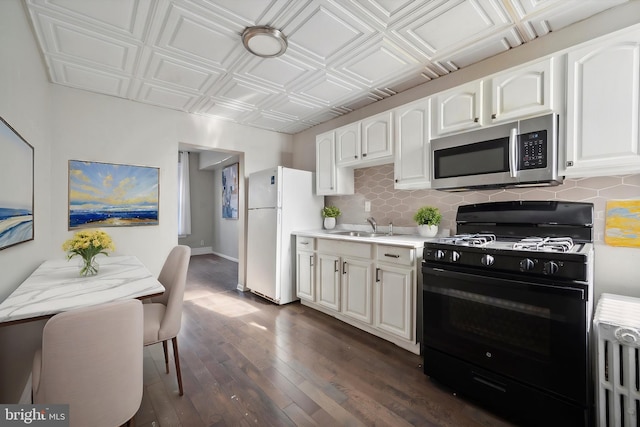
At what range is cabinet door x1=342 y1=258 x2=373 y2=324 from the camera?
2529 millimetres

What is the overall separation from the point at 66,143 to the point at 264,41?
2.36 metres

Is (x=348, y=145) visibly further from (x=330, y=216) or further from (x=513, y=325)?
(x=513, y=325)

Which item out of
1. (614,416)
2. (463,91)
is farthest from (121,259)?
(614,416)

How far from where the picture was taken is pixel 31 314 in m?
1.10

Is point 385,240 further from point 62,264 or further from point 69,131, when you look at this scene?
point 69,131

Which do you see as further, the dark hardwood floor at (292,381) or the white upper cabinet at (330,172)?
the white upper cabinet at (330,172)

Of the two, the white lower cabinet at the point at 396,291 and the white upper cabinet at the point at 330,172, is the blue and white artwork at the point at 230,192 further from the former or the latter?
the white lower cabinet at the point at 396,291

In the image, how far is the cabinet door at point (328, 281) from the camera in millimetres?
2844

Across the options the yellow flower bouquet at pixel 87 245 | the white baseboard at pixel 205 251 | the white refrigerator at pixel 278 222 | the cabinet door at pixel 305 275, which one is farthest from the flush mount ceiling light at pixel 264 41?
the white baseboard at pixel 205 251

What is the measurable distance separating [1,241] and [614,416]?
9.70 feet

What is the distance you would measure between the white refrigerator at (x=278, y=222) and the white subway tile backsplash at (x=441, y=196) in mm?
460

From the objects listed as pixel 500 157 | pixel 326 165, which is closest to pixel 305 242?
pixel 326 165

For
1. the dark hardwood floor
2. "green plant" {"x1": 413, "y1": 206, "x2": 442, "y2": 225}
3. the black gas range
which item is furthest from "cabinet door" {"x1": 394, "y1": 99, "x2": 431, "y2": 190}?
the dark hardwood floor

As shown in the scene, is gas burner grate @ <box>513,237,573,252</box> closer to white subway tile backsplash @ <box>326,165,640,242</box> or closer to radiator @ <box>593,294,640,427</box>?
white subway tile backsplash @ <box>326,165,640,242</box>
